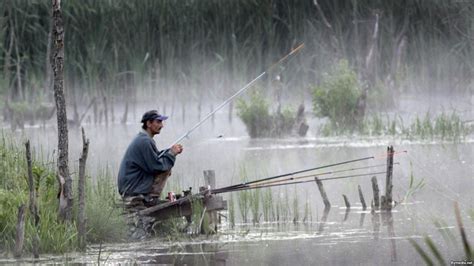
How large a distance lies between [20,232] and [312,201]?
5.82 meters

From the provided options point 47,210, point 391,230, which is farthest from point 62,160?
point 391,230

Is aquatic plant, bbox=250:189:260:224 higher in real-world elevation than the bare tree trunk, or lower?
lower

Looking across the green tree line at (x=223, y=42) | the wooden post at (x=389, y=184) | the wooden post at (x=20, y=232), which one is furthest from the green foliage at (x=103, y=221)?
the green tree line at (x=223, y=42)

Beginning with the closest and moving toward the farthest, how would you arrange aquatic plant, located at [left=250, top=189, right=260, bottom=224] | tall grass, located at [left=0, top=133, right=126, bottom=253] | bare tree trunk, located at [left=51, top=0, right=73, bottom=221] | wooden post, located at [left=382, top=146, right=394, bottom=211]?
tall grass, located at [left=0, top=133, right=126, bottom=253] → bare tree trunk, located at [left=51, top=0, right=73, bottom=221] → aquatic plant, located at [left=250, top=189, right=260, bottom=224] → wooden post, located at [left=382, top=146, right=394, bottom=211]

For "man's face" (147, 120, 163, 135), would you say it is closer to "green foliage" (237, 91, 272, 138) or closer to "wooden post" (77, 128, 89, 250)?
"wooden post" (77, 128, 89, 250)

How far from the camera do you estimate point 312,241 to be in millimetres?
12688

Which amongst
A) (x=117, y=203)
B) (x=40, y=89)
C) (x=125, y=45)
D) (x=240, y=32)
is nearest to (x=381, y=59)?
(x=240, y=32)

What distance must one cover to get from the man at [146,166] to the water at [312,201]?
1.91 ft

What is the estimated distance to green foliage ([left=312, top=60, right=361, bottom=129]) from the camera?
24.8 meters

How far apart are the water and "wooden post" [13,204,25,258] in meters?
0.26

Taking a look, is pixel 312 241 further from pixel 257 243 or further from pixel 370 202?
pixel 370 202

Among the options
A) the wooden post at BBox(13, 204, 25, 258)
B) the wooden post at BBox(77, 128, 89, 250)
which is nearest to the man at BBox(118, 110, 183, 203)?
the wooden post at BBox(77, 128, 89, 250)

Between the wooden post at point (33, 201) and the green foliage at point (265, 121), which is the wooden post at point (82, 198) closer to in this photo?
the wooden post at point (33, 201)

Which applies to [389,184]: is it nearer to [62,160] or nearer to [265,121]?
[62,160]
